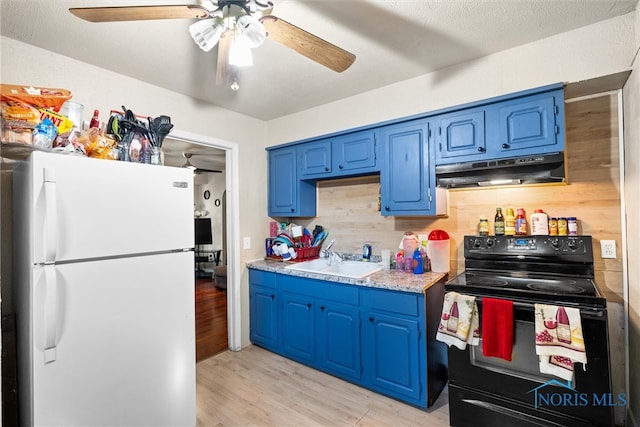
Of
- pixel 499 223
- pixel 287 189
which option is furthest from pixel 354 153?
pixel 499 223

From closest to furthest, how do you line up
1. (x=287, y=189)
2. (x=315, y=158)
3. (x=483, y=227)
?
(x=483, y=227) < (x=315, y=158) < (x=287, y=189)

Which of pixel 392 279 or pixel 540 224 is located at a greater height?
pixel 540 224

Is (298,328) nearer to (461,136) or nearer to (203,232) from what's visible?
(461,136)

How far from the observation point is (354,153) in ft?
8.67

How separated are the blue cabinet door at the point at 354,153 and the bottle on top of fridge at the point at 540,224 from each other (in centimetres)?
118

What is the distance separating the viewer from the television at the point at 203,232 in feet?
21.0

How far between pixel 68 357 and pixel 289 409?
1.38 metres

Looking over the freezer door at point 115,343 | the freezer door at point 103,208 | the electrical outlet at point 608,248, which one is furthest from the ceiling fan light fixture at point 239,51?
the electrical outlet at point 608,248

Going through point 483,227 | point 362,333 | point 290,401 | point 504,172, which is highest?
point 504,172

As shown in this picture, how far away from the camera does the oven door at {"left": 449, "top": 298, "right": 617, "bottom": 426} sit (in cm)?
144

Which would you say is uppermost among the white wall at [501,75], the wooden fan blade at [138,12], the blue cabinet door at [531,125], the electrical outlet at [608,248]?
the white wall at [501,75]

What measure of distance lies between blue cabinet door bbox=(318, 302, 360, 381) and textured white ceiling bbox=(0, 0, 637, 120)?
1.84 metres

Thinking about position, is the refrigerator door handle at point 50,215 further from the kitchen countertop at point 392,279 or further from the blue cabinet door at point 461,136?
the blue cabinet door at point 461,136

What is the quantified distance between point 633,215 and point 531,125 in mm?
730
